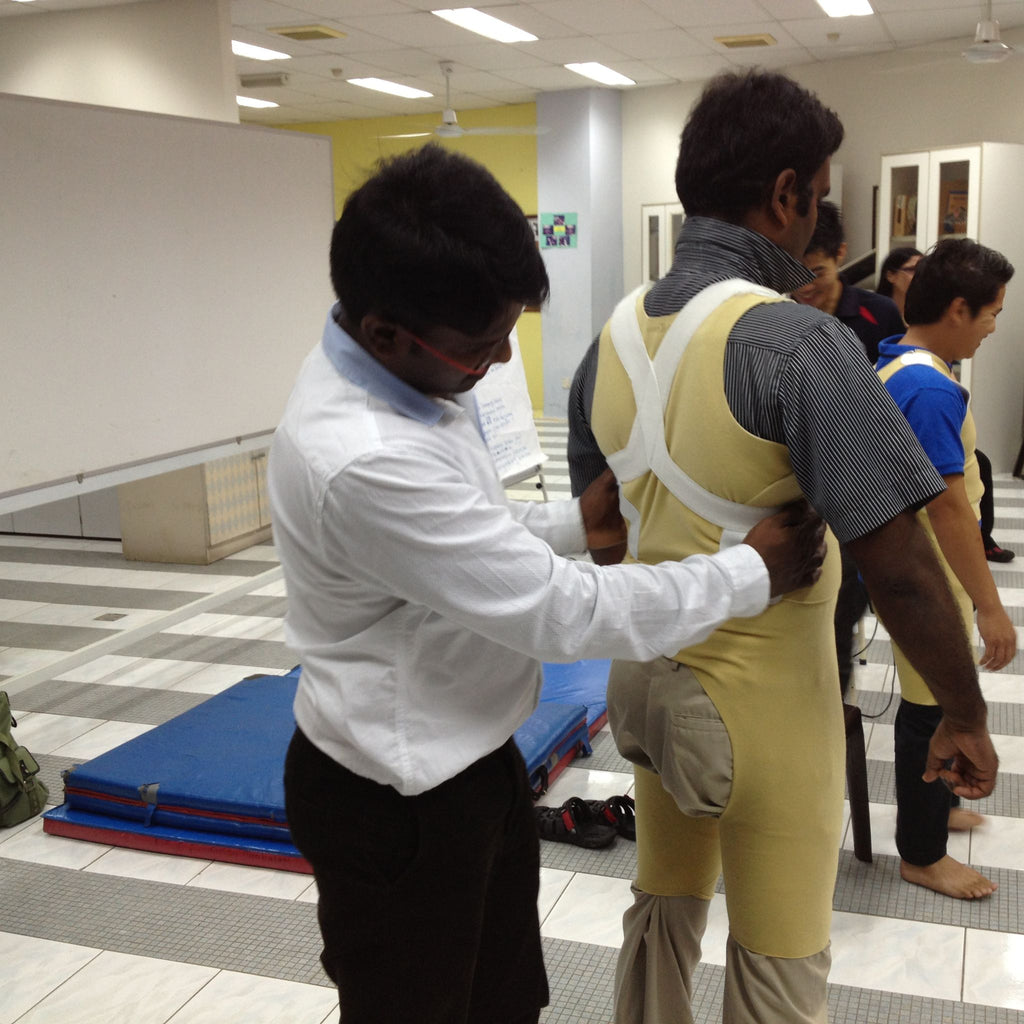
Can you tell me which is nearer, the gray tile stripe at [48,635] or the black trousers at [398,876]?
the black trousers at [398,876]

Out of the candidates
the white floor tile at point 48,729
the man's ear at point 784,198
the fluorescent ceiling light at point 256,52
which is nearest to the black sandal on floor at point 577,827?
the white floor tile at point 48,729

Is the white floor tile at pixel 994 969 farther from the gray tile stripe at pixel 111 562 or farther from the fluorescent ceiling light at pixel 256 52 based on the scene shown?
the fluorescent ceiling light at pixel 256 52

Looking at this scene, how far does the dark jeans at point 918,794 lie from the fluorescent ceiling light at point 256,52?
8.01m

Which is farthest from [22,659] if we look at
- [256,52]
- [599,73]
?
[599,73]

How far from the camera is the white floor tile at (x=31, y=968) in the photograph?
7.81 ft

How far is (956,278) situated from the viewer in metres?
2.42

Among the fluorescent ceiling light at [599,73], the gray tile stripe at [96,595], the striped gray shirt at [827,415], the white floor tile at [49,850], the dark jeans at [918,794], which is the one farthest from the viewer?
the fluorescent ceiling light at [599,73]

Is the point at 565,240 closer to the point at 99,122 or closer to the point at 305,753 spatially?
the point at 99,122

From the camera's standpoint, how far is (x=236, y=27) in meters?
8.02

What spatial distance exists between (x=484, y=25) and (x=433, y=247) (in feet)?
26.0

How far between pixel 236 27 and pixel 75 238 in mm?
4503

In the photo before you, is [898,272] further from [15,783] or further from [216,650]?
[15,783]

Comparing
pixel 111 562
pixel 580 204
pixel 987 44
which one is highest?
pixel 987 44

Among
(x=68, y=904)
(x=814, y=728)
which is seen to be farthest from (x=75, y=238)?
(x=814, y=728)
